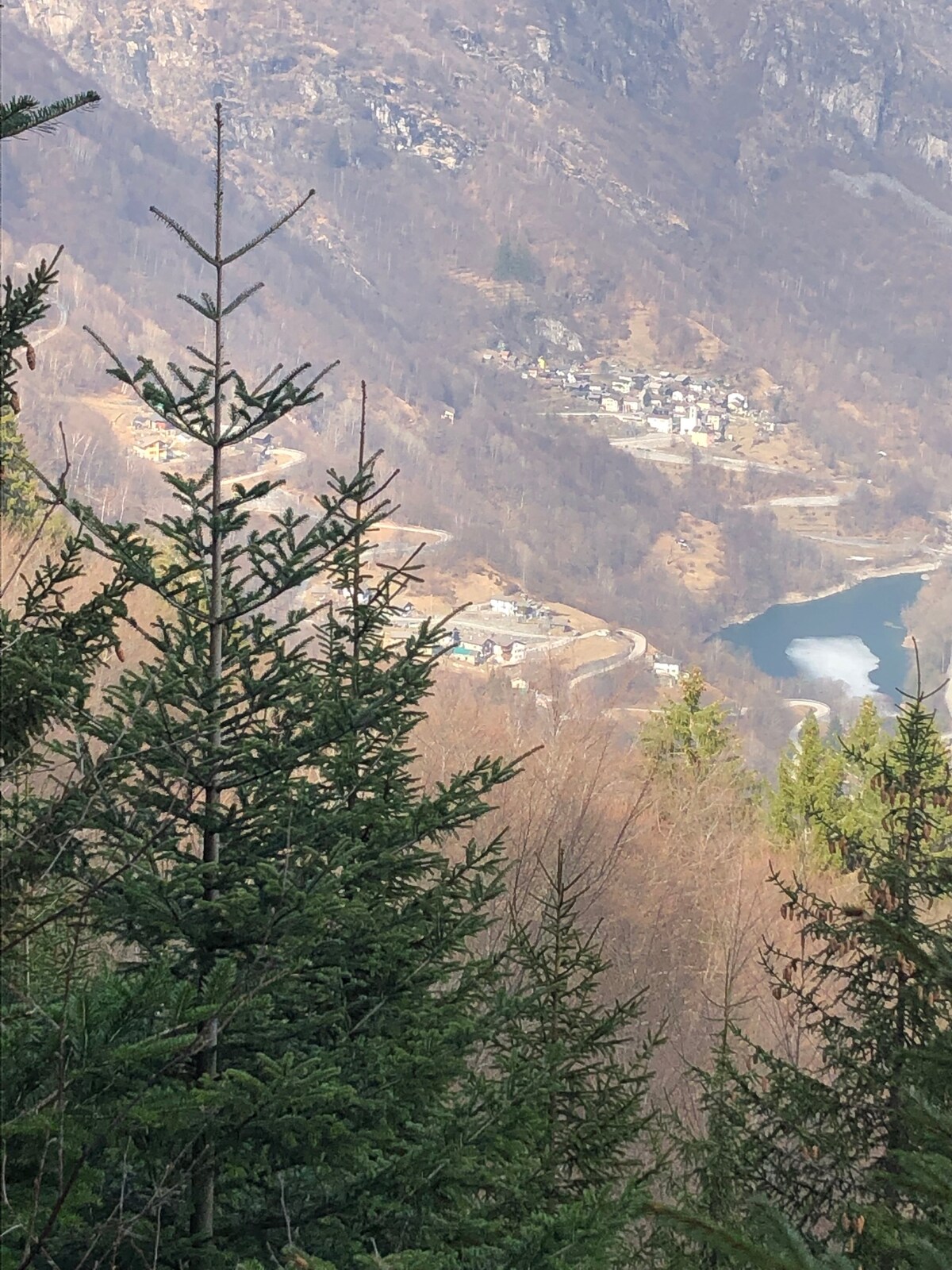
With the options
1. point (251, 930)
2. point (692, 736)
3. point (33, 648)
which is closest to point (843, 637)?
point (692, 736)

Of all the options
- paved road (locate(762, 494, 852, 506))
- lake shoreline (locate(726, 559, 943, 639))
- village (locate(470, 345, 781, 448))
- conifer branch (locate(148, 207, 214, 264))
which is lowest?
conifer branch (locate(148, 207, 214, 264))

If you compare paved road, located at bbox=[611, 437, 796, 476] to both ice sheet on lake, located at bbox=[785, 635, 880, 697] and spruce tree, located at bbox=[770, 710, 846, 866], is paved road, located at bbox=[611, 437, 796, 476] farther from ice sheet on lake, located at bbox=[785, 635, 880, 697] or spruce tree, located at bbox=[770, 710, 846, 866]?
spruce tree, located at bbox=[770, 710, 846, 866]

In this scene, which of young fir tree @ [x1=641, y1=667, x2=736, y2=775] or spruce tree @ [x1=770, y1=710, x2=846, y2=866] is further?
young fir tree @ [x1=641, y1=667, x2=736, y2=775]

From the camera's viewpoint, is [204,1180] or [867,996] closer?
[204,1180]

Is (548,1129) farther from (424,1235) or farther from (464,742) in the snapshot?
(464,742)

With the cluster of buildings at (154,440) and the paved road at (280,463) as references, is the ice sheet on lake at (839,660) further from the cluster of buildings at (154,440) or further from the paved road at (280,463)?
the cluster of buildings at (154,440)

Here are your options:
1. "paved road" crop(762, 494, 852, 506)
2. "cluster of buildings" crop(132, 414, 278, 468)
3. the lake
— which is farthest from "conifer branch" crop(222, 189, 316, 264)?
"paved road" crop(762, 494, 852, 506)

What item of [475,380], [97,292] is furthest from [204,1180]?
[475,380]
